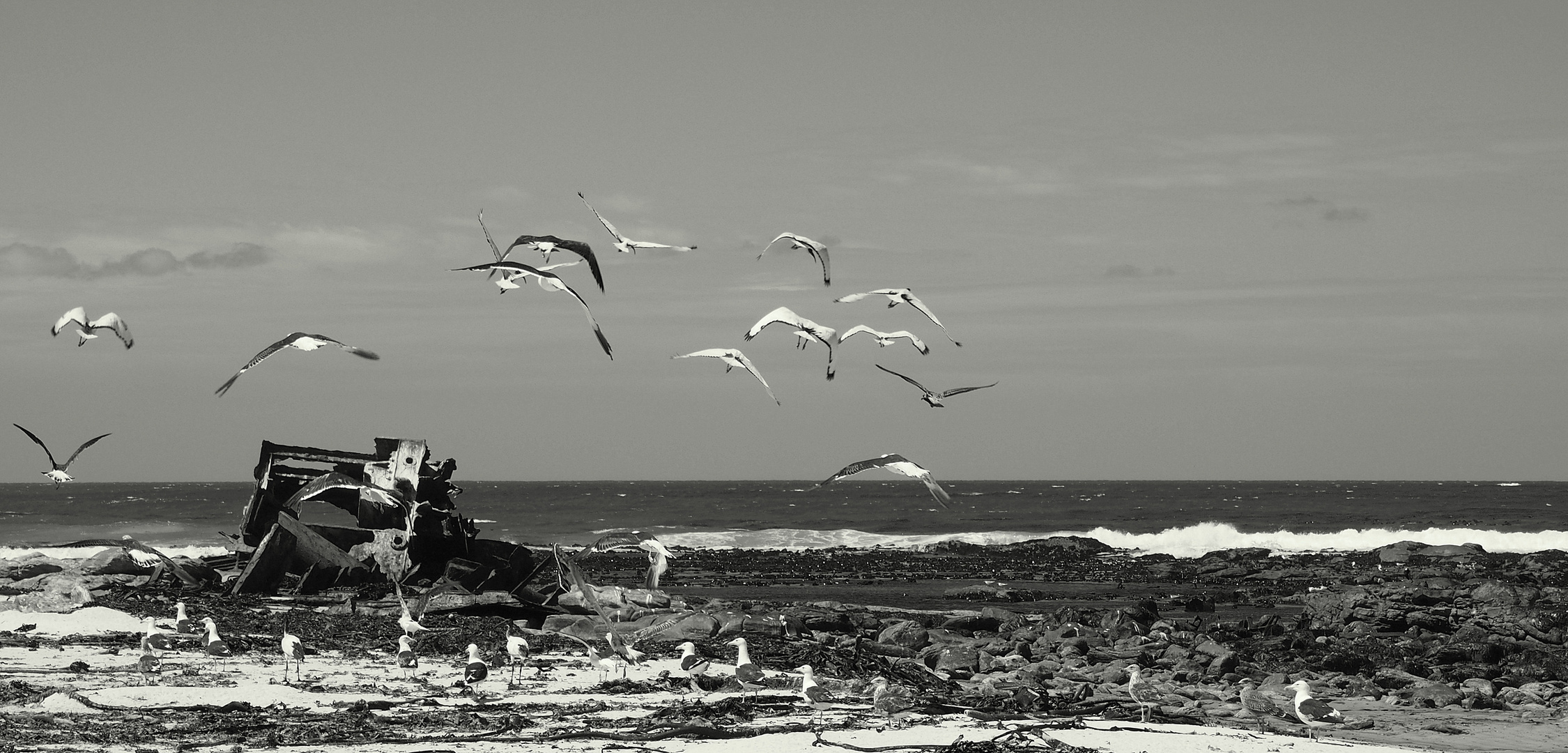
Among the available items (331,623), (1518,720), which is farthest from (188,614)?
(1518,720)

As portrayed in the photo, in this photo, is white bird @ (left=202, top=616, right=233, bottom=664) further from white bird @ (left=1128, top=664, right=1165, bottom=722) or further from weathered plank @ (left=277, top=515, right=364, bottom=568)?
white bird @ (left=1128, top=664, right=1165, bottom=722)

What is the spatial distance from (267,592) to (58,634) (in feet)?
13.9

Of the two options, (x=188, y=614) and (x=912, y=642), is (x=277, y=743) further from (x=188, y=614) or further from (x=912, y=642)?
(x=912, y=642)

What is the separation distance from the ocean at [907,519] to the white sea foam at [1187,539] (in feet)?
0.38

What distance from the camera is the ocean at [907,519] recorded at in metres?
52.2

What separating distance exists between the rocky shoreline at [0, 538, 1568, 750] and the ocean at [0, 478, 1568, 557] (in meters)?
18.1

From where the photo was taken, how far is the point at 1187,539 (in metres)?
54.9

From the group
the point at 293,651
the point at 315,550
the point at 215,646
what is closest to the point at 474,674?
the point at 293,651

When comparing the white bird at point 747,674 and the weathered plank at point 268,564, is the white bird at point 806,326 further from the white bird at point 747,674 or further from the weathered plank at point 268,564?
the weathered plank at point 268,564

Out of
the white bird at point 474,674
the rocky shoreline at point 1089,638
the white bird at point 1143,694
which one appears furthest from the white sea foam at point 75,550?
the white bird at point 1143,694

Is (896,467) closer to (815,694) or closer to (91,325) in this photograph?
(815,694)

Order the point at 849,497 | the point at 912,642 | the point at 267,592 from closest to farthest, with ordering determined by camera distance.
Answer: the point at 912,642
the point at 267,592
the point at 849,497

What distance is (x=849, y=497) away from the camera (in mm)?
102438

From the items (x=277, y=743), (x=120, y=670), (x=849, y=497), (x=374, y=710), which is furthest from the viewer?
(x=849, y=497)
